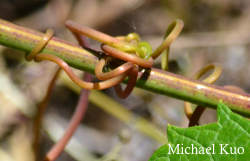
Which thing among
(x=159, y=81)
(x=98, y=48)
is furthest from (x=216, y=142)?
(x=98, y=48)

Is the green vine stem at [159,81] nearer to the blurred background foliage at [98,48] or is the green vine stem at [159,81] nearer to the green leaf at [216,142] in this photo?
the green leaf at [216,142]

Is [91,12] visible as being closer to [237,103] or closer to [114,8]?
[114,8]

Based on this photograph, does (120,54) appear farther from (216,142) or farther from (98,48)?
(98,48)

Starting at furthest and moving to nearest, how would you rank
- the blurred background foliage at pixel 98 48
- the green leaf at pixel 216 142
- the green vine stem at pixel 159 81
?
the blurred background foliage at pixel 98 48 < the green vine stem at pixel 159 81 < the green leaf at pixel 216 142

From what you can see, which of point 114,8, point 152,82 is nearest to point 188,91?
point 152,82

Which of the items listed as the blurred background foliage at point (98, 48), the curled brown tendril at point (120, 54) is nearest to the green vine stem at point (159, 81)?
the curled brown tendril at point (120, 54)

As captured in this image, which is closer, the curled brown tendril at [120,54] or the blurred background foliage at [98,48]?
the curled brown tendril at [120,54]

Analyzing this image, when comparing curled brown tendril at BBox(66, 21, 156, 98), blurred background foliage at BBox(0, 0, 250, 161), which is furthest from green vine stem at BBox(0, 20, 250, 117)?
blurred background foliage at BBox(0, 0, 250, 161)
